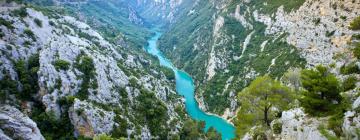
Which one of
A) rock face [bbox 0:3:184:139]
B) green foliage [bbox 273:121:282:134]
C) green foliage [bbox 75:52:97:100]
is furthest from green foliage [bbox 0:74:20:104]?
green foliage [bbox 273:121:282:134]

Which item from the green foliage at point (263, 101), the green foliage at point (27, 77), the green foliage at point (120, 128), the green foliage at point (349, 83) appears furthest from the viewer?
the green foliage at point (120, 128)

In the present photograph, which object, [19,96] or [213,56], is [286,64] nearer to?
[213,56]

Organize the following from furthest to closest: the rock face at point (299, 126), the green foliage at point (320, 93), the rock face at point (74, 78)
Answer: the rock face at point (74, 78), the green foliage at point (320, 93), the rock face at point (299, 126)

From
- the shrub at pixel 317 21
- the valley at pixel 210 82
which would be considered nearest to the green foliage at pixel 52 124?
the valley at pixel 210 82

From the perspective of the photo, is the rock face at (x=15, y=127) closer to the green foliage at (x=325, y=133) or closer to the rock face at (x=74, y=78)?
the rock face at (x=74, y=78)

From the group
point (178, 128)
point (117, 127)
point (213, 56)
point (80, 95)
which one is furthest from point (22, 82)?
point (213, 56)

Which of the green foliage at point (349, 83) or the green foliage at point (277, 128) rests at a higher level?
the green foliage at point (349, 83)

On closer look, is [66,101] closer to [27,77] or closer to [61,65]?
[27,77]
